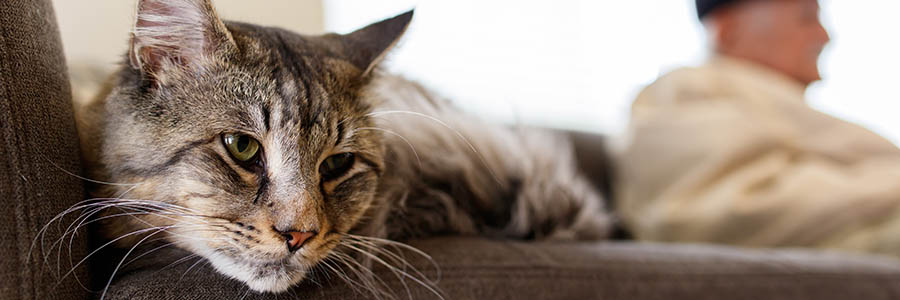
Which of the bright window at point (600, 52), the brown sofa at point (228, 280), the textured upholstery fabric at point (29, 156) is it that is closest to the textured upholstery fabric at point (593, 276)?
the brown sofa at point (228, 280)

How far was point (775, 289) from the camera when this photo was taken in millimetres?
1036

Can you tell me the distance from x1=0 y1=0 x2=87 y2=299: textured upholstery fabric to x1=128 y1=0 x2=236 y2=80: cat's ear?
100mm

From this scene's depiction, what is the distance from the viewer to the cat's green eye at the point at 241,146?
659 mm

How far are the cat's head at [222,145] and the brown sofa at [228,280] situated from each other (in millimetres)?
51

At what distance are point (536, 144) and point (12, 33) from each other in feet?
3.26

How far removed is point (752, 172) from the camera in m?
1.73

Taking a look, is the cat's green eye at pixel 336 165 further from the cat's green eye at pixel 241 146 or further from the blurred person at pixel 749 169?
the blurred person at pixel 749 169

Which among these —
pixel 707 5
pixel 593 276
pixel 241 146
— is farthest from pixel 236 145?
pixel 707 5

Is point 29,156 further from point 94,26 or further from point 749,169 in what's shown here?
point 749,169

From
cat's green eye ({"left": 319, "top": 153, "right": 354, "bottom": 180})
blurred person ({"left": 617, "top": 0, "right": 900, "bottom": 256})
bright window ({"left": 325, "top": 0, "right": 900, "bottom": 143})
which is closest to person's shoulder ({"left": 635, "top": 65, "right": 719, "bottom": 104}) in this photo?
blurred person ({"left": 617, "top": 0, "right": 900, "bottom": 256})

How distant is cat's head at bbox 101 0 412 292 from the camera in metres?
0.62

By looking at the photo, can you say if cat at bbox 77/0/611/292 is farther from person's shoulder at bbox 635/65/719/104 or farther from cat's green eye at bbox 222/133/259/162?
person's shoulder at bbox 635/65/719/104

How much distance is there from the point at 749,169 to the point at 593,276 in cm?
115

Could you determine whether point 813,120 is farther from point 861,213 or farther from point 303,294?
point 303,294
